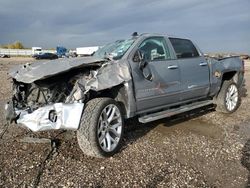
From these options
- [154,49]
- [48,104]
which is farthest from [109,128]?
[154,49]

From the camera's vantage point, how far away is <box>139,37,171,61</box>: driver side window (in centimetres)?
559

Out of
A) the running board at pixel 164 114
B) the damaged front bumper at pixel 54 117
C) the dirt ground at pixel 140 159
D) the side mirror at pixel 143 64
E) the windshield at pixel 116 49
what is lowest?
the dirt ground at pixel 140 159

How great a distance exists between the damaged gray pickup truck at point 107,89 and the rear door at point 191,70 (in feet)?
0.07

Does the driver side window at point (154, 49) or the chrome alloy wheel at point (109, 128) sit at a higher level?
the driver side window at point (154, 49)

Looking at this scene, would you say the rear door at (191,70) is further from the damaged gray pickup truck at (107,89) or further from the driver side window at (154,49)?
the driver side window at (154,49)

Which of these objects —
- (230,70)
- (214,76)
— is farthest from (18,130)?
(230,70)

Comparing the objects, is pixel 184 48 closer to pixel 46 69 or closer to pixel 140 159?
pixel 140 159

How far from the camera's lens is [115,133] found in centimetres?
485

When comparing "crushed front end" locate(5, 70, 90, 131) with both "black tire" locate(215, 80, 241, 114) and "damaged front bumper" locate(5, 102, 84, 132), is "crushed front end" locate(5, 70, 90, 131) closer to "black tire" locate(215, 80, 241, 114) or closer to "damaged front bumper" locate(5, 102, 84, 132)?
"damaged front bumper" locate(5, 102, 84, 132)

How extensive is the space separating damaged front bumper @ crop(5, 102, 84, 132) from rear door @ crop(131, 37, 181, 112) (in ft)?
3.92

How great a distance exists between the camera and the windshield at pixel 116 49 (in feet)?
17.6

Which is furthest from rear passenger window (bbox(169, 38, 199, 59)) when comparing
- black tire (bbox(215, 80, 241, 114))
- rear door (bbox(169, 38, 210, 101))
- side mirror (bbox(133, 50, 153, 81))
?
black tire (bbox(215, 80, 241, 114))

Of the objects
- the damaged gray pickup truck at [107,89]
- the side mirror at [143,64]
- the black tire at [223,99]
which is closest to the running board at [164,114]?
the damaged gray pickup truck at [107,89]

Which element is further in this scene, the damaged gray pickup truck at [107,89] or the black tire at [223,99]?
the black tire at [223,99]
